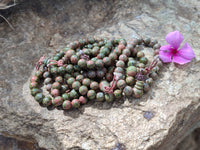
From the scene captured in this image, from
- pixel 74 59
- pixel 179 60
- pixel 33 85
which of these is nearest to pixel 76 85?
pixel 74 59

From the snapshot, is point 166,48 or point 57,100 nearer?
point 57,100

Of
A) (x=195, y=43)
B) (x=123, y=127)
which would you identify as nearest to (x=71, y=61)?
(x=123, y=127)

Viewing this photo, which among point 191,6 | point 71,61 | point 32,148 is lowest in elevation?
point 32,148

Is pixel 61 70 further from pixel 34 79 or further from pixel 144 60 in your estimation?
pixel 144 60

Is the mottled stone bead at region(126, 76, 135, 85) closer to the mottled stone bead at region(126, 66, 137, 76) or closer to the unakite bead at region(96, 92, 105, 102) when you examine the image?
the mottled stone bead at region(126, 66, 137, 76)

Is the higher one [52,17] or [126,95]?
[52,17]

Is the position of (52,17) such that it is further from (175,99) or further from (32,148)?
(175,99)
